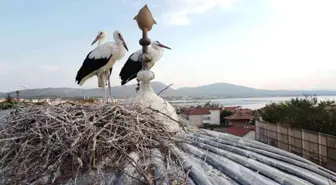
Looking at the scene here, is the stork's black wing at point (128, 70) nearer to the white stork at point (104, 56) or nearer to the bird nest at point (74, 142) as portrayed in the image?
the white stork at point (104, 56)

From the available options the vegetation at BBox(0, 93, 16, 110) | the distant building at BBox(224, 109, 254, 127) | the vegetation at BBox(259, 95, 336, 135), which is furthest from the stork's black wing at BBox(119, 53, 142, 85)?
the distant building at BBox(224, 109, 254, 127)

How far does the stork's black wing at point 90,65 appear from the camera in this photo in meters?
7.82

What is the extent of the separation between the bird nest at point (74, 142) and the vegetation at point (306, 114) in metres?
23.5

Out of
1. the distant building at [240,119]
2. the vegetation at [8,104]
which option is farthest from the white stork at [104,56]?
the distant building at [240,119]

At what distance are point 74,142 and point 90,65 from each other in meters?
5.11

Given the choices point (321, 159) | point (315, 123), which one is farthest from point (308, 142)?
point (315, 123)

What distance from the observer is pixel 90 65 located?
798cm

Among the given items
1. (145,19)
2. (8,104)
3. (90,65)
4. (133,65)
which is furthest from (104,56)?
(145,19)

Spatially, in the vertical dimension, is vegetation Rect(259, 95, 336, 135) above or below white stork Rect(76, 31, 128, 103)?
below

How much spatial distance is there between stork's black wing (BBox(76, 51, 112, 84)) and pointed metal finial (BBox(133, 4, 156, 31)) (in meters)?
2.44

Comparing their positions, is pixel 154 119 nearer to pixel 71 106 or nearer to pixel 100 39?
pixel 71 106

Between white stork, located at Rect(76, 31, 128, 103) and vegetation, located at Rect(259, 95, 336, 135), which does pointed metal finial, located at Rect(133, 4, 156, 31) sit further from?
vegetation, located at Rect(259, 95, 336, 135)

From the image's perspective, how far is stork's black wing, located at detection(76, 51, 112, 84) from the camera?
308 inches

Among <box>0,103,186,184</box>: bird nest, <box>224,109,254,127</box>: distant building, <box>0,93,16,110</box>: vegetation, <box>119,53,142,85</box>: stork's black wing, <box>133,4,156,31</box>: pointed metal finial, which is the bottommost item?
<box>224,109,254,127</box>: distant building
